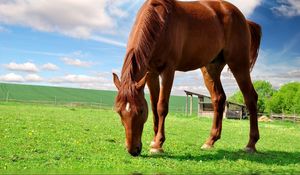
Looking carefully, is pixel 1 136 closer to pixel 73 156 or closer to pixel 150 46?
pixel 73 156

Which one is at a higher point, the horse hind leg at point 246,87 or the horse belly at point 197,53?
the horse belly at point 197,53

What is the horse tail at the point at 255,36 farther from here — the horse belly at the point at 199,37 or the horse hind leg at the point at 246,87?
the horse belly at the point at 199,37

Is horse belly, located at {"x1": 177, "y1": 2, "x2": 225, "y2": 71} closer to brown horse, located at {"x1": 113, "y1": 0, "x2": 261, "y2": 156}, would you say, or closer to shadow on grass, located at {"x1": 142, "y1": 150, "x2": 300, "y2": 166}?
brown horse, located at {"x1": 113, "y1": 0, "x2": 261, "y2": 156}

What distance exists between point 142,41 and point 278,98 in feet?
241

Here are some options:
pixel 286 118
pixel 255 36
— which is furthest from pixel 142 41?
pixel 286 118

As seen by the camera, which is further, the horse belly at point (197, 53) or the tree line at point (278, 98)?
the tree line at point (278, 98)

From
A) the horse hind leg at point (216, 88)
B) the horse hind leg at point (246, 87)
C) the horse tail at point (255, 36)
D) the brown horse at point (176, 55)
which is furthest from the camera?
the horse tail at point (255, 36)

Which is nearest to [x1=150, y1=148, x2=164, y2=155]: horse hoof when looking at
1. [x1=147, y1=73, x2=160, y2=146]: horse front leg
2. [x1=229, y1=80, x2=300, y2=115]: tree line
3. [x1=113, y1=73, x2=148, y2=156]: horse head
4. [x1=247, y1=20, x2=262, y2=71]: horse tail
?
[x1=147, y1=73, x2=160, y2=146]: horse front leg

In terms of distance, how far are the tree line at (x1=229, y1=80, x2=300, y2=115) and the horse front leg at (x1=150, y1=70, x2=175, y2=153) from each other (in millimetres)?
68001

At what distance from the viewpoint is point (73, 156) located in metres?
6.87

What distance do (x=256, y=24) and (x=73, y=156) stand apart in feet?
22.5

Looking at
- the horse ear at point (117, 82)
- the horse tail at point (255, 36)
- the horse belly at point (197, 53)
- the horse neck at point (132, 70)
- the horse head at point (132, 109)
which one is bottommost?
the horse head at point (132, 109)

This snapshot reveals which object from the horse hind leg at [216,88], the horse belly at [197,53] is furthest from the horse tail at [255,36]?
the horse belly at [197,53]

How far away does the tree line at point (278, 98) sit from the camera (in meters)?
73.7
